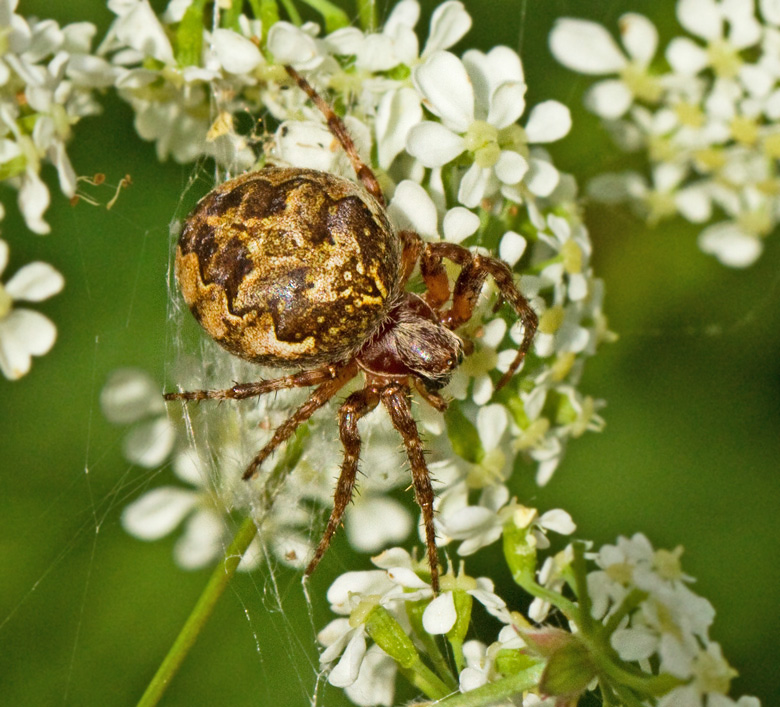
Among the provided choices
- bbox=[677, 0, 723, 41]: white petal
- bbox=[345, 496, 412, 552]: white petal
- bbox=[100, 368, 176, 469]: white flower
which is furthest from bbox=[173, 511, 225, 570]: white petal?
bbox=[677, 0, 723, 41]: white petal

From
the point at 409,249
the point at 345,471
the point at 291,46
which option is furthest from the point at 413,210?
the point at 345,471

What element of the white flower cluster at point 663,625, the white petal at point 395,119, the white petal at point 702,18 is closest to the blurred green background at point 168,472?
the white petal at point 702,18

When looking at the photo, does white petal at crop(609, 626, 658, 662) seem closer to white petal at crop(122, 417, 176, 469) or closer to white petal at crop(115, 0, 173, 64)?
white petal at crop(122, 417, 176, 469)

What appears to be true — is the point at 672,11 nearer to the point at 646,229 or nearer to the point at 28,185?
the point at 646,229

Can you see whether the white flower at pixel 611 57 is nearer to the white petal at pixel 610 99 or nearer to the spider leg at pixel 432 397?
the white petal at pixel 610 99

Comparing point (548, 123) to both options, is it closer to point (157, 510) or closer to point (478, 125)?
point (478, 125)

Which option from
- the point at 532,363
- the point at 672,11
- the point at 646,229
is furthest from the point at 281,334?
the point at 672,11
